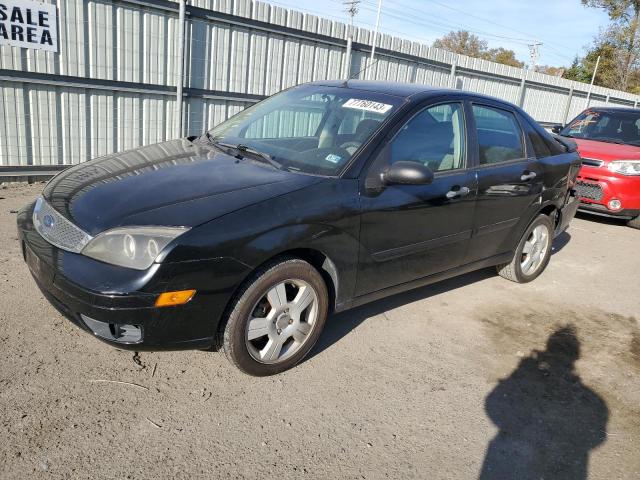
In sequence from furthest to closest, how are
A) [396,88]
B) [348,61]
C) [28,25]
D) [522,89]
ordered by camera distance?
[522,89] → [348,61] → [28,25] → [396,88]

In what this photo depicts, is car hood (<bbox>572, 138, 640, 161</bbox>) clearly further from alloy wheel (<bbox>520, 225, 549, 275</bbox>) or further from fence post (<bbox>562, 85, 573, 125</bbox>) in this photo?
fence post (<bbox>562, 85, 573, 125</bbox>)

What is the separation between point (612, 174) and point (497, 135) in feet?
13.8

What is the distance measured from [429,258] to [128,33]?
5.41m

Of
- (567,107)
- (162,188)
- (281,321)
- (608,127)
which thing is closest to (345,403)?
(281,321)

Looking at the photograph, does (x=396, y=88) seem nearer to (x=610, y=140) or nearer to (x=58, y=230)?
(x=58, y=230)

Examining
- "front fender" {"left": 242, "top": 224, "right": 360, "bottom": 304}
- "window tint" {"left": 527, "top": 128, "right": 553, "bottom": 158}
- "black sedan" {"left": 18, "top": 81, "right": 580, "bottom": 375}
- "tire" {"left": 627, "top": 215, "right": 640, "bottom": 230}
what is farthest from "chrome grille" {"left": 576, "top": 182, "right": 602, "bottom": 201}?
"front fender" {"left": 242, "top": 224, "right": 360, "bottom": 304}

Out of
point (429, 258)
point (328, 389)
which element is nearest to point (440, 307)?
point (429, 258)

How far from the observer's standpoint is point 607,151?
798 centimetres

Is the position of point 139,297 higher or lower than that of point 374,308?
higher

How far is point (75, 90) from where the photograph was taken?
679 centimetres

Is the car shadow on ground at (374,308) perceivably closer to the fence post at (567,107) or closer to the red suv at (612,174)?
the red suv at (612,174)

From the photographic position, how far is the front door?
3441mm

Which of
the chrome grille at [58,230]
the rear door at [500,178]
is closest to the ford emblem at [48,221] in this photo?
the chrome grille at [58,230]

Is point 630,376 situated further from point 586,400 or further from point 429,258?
point 429,258
